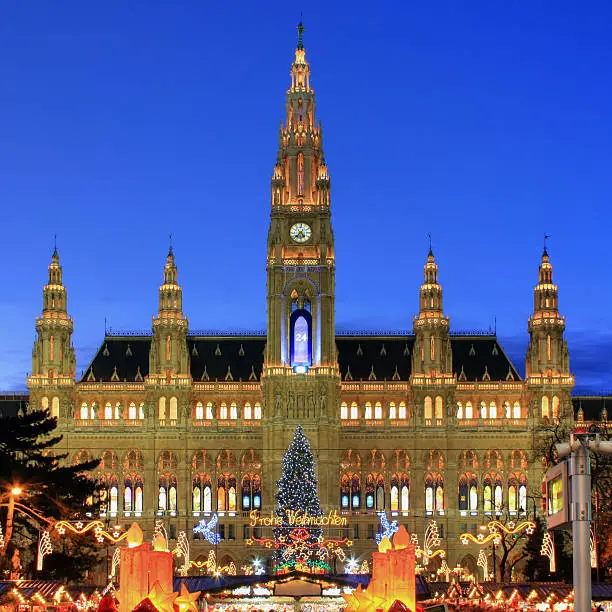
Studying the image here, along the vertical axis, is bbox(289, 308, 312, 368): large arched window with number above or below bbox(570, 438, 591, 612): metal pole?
above

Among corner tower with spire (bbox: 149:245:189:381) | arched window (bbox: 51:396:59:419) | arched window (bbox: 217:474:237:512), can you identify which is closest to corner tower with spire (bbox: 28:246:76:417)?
arched window (bbox: 51:396:59:419)

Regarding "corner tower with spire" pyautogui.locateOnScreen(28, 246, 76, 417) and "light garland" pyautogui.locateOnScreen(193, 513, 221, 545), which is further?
"corner tower with spire" pyautogui.locateOnScreen(28, 246, 76, 417)

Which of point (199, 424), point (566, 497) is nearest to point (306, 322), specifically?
point (199, 424)

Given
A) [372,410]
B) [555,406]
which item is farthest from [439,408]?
[555,406]

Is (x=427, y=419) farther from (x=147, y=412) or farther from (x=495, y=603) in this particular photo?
(x=495, y=603)

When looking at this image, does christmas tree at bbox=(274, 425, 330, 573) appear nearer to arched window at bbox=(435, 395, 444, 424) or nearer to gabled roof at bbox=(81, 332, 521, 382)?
arched window at bbox=(435, 395, 444, 424)

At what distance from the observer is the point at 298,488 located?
4855 inches

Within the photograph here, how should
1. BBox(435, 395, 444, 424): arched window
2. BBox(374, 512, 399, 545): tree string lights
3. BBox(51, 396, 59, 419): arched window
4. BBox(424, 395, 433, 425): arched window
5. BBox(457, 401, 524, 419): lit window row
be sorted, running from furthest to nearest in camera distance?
BBox(457, 401, 524, 419): lit window row
BBox(51, 396, 59, 419): arched window
BBox(424, 395, 433, 425): arched window
BBox(435, 395, 444, 424): arched window
BBox(374, 512, 399, 545): tree string lights

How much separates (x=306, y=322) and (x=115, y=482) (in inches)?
1048

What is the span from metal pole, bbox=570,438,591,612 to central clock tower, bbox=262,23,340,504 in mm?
106240

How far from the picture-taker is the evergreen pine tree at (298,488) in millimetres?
120312

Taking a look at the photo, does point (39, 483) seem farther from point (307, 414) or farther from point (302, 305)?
point (302, 305)

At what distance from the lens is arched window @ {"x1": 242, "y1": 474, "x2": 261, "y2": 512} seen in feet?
450

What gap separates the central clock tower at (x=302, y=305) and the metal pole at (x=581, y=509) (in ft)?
349
